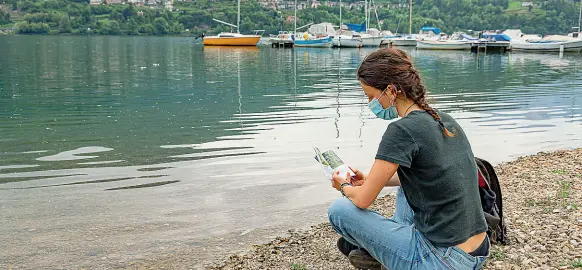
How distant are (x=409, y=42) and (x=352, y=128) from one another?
8192 centimetres

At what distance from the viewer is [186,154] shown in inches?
492

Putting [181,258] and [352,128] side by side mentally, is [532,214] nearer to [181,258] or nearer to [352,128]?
[181,258]

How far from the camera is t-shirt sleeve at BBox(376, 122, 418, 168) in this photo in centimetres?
337

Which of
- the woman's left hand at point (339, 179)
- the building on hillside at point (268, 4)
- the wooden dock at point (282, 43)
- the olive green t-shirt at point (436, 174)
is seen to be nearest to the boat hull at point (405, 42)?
the wooden dock at point (282, 43)

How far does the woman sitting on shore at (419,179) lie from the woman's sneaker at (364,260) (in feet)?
1.03

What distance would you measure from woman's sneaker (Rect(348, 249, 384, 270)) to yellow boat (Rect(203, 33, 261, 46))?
86.8m

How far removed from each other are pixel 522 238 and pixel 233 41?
87.5 meters

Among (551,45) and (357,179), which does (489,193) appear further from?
(551,45)

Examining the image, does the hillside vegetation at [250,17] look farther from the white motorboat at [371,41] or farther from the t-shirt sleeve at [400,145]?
the t-shirt sleeve at [400,145]

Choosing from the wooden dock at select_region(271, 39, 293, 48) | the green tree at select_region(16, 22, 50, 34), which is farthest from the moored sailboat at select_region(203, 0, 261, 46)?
the green tree at select_region(16, 22, 50, 34)

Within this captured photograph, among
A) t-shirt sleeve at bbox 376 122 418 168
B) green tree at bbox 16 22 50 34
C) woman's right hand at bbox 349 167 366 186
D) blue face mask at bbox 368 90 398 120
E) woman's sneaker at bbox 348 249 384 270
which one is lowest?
woman's sneaker at bbox 348 249 384 270

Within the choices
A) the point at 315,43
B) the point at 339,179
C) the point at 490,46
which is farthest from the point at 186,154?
the point at 315,43

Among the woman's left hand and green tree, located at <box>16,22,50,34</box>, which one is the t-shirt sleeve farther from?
green tree, located at <box>16,22,50,34</box>

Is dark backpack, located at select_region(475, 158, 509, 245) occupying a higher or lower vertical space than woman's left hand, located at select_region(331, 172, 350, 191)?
lower
